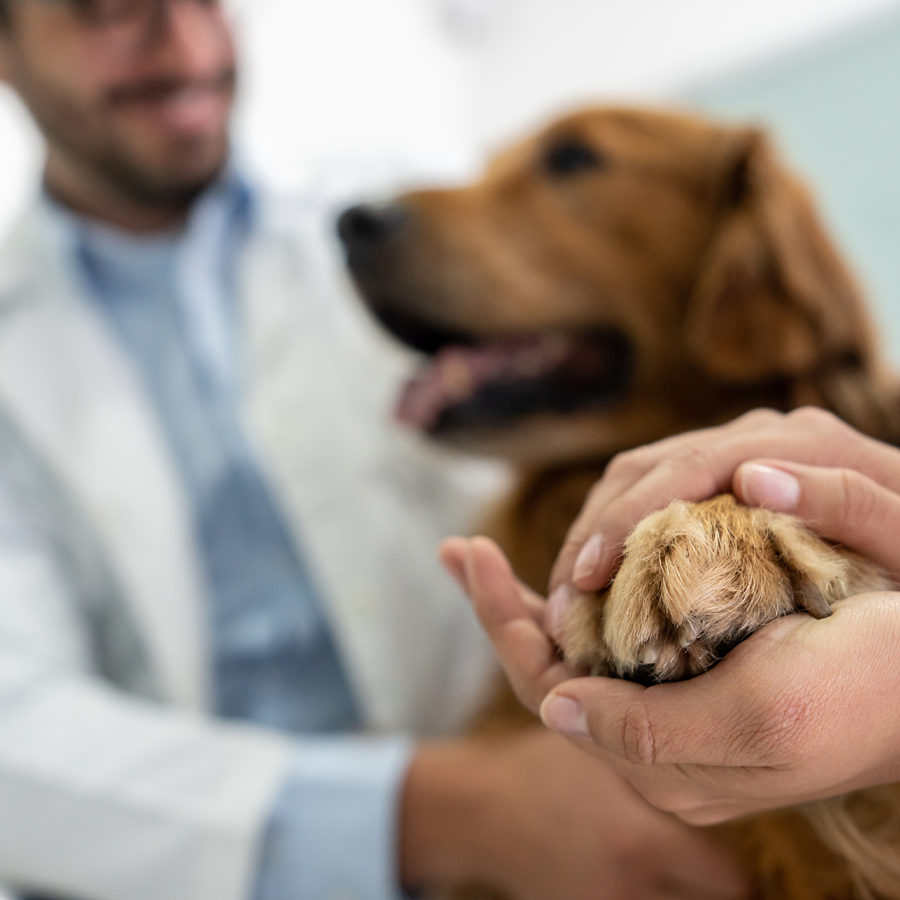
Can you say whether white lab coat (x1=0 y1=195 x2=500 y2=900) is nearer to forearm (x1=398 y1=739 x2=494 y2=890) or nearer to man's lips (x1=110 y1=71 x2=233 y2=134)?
forearm (x1=398 y1=739 x2=494 y2=890)

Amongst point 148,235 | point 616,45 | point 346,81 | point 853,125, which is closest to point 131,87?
point 148,235

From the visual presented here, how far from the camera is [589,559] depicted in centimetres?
36

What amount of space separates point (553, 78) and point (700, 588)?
292 centimetres

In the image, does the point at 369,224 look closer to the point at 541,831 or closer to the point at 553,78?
the point at 541,831

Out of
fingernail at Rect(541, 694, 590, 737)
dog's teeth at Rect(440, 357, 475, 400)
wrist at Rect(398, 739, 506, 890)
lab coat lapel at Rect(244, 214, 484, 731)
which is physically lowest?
wrist at Rect(398, 739, 506, 890)

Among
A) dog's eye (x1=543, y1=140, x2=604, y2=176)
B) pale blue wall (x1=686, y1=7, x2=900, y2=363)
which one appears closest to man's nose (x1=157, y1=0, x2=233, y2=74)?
dog's eye (x1=543, y1=140, x2=604, y2=176)

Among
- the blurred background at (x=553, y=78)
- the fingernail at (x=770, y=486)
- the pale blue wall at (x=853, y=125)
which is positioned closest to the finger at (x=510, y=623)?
the fingernail at (x=770, y=486)

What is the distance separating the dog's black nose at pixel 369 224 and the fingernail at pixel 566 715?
0.71 meters

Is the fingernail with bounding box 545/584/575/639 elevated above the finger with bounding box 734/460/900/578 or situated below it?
below

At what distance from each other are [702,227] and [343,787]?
2.39 feet

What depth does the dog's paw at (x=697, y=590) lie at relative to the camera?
31cm

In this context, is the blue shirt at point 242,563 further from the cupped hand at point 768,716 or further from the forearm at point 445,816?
the cupped hand at point 768,716

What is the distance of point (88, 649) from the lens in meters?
0.96

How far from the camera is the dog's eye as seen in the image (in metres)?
0.96
